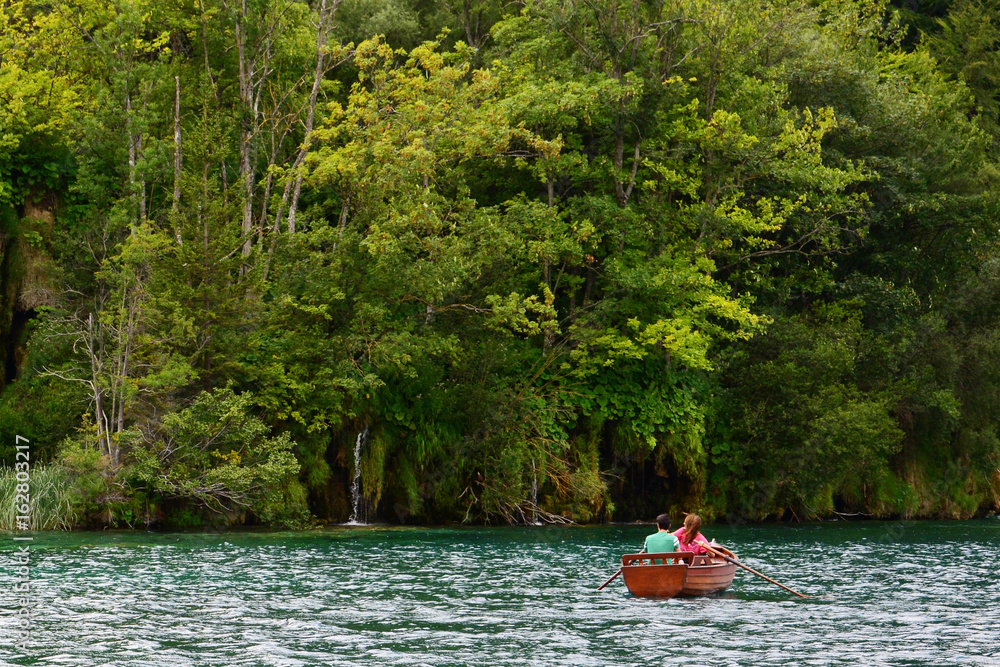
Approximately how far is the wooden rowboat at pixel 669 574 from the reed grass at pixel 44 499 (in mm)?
15272

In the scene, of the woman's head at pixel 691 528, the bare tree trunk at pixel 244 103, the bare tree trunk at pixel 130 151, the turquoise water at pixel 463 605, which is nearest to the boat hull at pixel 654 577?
the turquoise water at pixel 463 605

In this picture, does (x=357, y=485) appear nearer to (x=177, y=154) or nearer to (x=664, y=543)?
(x=177, y=154)

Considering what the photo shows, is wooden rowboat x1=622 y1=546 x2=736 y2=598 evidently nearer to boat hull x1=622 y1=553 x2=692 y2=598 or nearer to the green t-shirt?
boat hull x1=622 y1=553 x2=692 y2=598

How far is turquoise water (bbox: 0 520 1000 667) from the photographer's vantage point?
15.0 meters

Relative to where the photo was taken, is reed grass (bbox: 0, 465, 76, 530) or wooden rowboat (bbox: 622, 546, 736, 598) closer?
wooden rowboat (bbox: 622, 546, 736, 598)

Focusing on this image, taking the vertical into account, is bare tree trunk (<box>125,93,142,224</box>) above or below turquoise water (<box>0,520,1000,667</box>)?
above

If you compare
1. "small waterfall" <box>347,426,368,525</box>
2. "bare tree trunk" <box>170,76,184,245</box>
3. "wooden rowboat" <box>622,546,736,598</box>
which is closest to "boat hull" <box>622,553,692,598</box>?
"wooden rowboat" <box>622,546,736,598</box>

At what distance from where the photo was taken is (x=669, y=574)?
2050cm

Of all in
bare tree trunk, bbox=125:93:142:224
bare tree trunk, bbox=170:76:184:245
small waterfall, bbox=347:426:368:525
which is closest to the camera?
bare tree trunk, bbox=170:76:184:245

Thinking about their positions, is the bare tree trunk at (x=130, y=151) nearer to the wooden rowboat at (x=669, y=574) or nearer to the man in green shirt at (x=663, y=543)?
the man in green shirt at (x=663, y=543)

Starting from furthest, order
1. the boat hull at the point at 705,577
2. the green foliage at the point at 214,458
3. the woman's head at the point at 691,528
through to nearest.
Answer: the green foliage at the point at 214,458 < the woman's head at the point at 691,528 < the boat hull at the point at 705,577

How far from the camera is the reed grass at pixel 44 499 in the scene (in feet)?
92.7

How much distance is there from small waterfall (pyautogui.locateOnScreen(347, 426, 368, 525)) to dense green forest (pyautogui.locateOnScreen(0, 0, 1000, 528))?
0.39 ft

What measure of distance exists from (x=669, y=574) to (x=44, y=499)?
16.3m
